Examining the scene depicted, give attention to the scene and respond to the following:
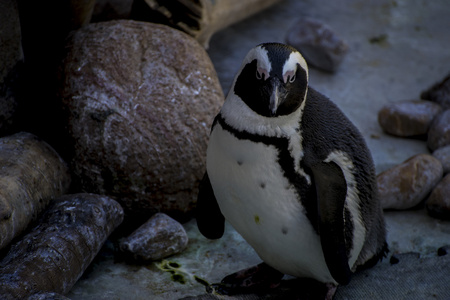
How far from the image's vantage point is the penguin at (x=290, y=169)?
6.34ft

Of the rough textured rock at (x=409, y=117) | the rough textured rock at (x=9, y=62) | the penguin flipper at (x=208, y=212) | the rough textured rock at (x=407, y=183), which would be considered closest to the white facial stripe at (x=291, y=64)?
the penguin flipper at (x=208, y=212)

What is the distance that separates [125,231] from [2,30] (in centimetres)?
101

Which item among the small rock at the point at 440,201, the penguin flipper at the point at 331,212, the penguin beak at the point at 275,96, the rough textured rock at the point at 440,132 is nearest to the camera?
the penguin beak at the point at 275,96

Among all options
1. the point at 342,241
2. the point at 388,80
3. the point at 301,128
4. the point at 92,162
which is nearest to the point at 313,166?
the point at 301,128

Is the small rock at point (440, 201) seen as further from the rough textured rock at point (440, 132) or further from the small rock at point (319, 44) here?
the small rock at point (319, 44)

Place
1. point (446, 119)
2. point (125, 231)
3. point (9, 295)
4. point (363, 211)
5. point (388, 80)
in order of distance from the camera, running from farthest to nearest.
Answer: point (388, 80)
point (446, 119)
point (125, 231)
point (363, 211)
point (9, 295)

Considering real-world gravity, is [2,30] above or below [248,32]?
above

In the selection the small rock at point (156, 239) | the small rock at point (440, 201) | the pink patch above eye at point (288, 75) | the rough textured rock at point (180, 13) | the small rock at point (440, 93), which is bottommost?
the small rock at point (156, 239)

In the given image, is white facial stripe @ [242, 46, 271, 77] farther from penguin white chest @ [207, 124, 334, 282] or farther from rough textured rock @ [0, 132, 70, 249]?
rough textured rock @ [0, 132, 70, 249]

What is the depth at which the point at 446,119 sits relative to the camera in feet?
11.3

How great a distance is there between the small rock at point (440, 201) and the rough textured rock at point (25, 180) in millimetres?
1664

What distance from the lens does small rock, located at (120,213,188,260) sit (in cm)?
251

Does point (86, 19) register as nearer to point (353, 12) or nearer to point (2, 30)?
point (2, 30)

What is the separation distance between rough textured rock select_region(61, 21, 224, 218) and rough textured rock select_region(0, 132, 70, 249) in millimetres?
114
